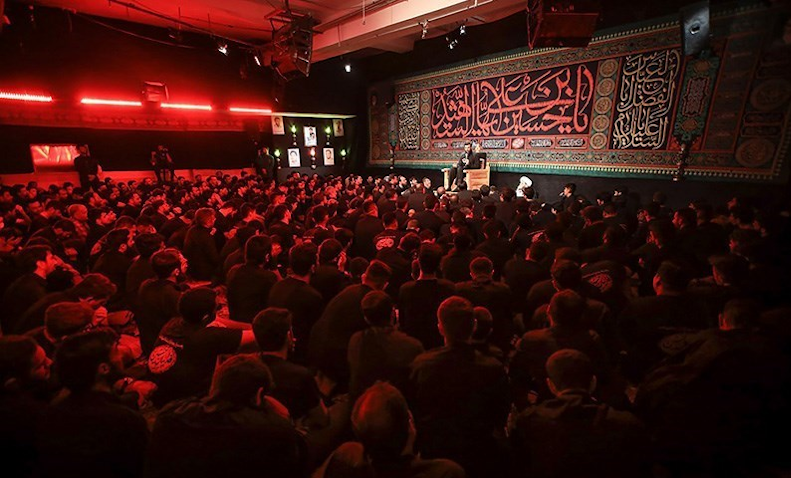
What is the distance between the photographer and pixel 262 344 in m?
1.93

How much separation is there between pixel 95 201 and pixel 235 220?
4.04m

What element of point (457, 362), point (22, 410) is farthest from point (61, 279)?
point (457, 362)

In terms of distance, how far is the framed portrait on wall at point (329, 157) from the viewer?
16566 mm

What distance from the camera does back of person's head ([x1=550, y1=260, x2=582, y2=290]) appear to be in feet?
8.48

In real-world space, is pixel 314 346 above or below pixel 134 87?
below

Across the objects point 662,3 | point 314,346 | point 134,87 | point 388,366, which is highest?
point 662,3

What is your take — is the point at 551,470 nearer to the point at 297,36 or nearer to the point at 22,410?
the point at 22,410

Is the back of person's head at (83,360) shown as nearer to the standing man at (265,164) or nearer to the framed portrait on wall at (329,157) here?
the standing man at (265,164)

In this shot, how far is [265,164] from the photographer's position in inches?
550

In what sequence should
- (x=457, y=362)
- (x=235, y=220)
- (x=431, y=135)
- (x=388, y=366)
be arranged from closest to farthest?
1. (x=457, y=362)
2. (x=388, y=366)
3. (x=235, y=220)
4. (x=431, y=135)

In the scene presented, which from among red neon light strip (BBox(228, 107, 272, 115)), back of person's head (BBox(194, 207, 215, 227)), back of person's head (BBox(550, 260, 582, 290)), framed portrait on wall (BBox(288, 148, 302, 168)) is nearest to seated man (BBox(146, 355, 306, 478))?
back of person's head (BBox(550, 260, 582, 290))

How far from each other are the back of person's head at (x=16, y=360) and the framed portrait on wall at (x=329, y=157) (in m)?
15.4

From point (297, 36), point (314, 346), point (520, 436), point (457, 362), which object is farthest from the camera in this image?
point (297, 36)

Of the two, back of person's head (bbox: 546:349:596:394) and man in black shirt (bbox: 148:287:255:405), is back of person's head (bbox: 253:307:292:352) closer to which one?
man in black shirt (bbox: 148:287:255:405)
